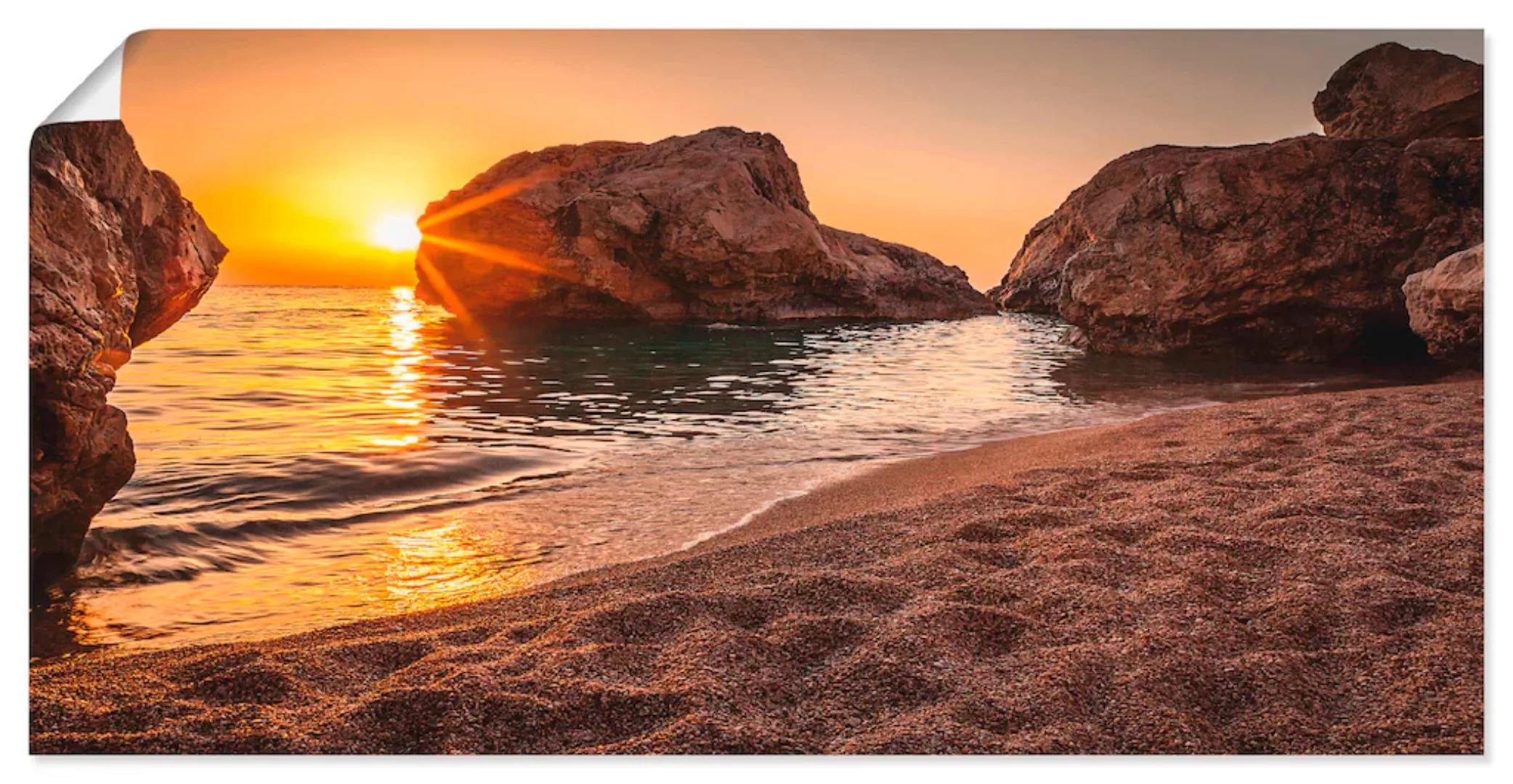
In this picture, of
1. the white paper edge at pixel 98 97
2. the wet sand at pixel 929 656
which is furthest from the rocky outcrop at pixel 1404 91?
the white paper edge at pixel 98 97

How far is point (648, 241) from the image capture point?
86.6 feet

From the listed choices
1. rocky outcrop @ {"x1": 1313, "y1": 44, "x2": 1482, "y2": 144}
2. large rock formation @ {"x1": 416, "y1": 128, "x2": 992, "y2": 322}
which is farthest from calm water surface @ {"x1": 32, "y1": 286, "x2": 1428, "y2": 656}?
large rock formation @ {"x1": 416, "y1": 128, "x2": 992, "y2": 322}

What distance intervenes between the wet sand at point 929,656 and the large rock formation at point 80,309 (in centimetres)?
66

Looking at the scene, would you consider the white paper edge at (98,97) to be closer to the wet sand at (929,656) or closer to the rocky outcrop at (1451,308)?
the wet sand at (929,656)

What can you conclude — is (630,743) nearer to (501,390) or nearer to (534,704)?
(534,704)

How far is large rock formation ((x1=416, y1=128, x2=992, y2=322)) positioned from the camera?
2580 centimetres

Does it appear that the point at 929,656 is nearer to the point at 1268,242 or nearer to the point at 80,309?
the point at 80,309

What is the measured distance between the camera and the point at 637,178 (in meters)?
25.8

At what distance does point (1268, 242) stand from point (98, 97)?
1154cm

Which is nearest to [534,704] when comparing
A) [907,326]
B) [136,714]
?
[136,714]

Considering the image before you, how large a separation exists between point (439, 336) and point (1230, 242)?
15830mm

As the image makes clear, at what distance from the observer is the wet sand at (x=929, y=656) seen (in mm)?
2043

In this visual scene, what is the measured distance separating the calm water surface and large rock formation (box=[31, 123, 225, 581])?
0.43m

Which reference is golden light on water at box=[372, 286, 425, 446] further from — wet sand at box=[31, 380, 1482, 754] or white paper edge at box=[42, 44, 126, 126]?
wet sand at box=[31, 380, 1482, 754]
